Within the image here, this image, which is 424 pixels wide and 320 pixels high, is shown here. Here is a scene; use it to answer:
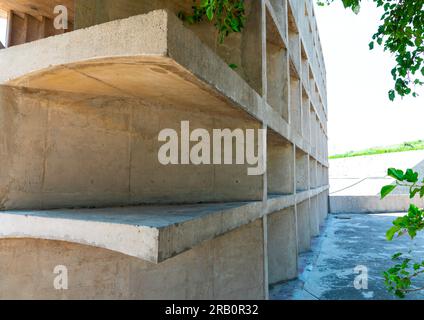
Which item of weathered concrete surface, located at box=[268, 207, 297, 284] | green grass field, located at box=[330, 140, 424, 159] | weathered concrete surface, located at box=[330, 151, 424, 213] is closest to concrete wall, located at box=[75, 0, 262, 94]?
weathered concrete surface, located at box=[268, 207, 297, 284]

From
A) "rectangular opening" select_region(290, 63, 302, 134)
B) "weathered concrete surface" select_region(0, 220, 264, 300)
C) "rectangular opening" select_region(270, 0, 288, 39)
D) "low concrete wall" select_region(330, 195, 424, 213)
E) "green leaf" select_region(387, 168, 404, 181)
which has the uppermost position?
"rectangular opening" select_region(270, 0, 288, 39)

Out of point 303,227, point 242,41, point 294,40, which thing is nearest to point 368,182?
point 303,227

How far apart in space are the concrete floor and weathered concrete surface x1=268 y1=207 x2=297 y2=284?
0.21m

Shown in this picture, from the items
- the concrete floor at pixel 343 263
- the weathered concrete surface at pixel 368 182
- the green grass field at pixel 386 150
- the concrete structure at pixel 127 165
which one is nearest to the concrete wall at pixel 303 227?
the concrete floor at pixel 343 263

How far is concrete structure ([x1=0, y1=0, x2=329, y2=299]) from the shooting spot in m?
2.06

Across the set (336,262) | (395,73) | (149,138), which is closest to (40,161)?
(149,138)

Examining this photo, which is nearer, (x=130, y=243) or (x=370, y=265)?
(x=130, y=243)

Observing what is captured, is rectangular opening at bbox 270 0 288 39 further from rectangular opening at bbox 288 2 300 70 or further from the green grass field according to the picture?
the green grass field

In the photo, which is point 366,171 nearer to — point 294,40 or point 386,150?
point 386,150

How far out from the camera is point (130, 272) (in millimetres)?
2986

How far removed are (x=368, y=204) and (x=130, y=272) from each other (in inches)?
754

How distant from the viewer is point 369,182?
21.9 metres
